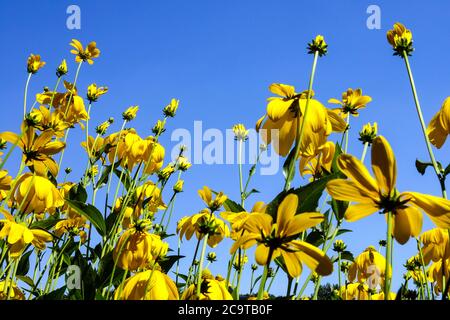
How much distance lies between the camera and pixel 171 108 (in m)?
2.07

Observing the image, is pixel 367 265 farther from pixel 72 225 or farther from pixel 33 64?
pixel 33 64

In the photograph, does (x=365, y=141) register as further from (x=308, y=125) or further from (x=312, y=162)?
(x=308, y=125)

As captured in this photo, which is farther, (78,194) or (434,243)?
(78,194)

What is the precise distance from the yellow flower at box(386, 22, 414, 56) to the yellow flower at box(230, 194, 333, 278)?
24.1 inches

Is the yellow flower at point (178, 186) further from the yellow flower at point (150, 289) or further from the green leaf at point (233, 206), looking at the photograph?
the yellow flower at point (150, 289)

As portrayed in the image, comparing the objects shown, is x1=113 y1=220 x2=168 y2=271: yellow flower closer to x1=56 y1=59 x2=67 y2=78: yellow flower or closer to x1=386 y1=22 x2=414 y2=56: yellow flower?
x1=386 y1=22 x2=414 y2=56: yellow flower

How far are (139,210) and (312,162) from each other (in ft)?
2.89

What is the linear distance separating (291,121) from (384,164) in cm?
38

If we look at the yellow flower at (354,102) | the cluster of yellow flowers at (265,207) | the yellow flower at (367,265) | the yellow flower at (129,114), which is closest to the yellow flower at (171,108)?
the cluster of yellow flowers at (265,207)

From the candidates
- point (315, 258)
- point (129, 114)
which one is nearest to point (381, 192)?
point (315, 258)

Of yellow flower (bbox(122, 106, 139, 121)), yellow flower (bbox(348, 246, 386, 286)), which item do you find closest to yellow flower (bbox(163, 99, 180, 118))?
yellow flower (bbox(122, 106, 139, 121))

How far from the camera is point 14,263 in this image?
1385mm

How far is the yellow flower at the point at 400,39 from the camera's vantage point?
1.10 metres
